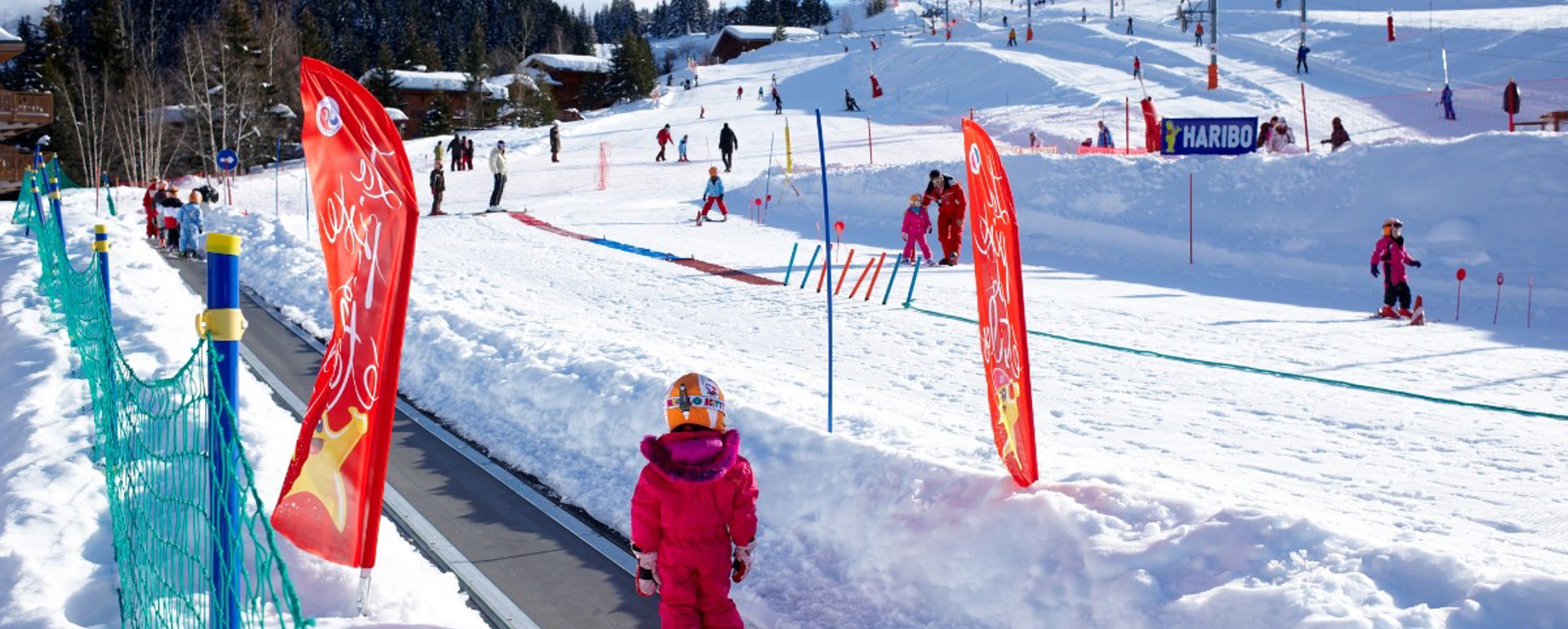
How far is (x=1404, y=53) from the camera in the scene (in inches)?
1900

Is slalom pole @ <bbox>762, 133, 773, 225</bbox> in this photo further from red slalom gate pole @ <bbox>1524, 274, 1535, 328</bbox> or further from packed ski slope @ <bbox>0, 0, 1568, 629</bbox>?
red slalom gate pole @ <bbox>1524, 274, 1535, 328</bbox>

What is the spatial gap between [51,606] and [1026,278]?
52.1 ft

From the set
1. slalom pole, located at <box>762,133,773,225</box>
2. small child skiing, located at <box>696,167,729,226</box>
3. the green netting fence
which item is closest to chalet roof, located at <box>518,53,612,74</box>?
slalom pole, located at <box>762,133,773,225</box>

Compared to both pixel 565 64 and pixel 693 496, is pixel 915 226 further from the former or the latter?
pixel 565 64

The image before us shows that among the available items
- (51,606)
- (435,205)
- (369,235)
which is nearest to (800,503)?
(369,235)

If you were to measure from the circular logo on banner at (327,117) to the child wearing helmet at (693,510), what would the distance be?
1866mm

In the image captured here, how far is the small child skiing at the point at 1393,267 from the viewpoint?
49.5ft

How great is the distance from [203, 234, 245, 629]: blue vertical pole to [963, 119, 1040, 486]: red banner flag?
337cm

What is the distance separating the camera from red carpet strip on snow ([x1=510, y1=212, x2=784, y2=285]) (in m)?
18.0

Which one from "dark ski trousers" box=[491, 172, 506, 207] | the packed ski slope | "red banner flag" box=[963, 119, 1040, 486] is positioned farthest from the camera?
"dark ski trousers" box=[491, 172, 506, 207]

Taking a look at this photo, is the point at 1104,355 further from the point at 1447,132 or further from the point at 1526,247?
the point at 1447,132

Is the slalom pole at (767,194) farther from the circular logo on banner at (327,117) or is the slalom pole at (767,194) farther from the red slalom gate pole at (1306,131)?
the circular logo on banner at (327,117)

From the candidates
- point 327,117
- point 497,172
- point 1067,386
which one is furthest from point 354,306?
point 497,172

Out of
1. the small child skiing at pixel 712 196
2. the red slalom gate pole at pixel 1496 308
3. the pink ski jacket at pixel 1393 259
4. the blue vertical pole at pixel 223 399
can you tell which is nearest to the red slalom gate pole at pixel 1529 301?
the red slalom gate pole at pixel 1496 308
